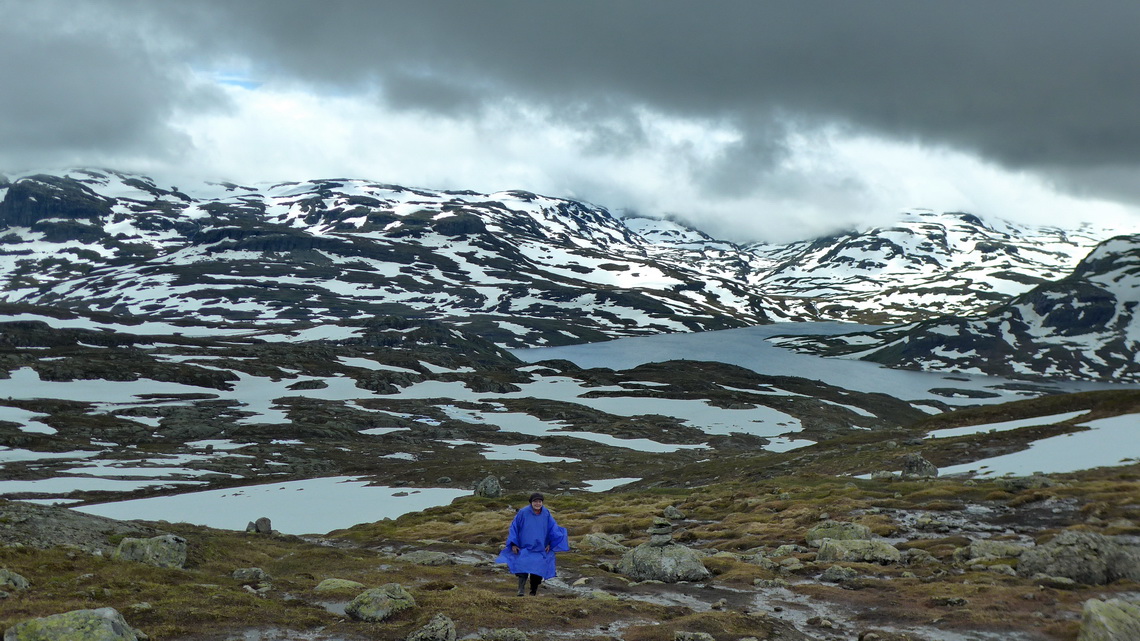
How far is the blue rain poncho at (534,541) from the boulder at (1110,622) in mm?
11702

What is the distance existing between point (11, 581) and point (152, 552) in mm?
6954

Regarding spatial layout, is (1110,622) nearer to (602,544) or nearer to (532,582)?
(532,582)

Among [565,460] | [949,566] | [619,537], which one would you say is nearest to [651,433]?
[565,460]

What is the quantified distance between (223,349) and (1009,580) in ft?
635

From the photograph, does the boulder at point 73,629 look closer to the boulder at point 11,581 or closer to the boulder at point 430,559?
the boulder at point 11,581

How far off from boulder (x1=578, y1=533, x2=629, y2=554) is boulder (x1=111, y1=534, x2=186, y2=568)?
1673 centimetres

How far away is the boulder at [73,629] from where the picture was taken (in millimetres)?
13516

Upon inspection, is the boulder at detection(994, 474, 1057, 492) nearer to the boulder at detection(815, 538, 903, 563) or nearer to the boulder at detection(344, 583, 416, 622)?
the boulder at detection(815, 538, 903, 563)

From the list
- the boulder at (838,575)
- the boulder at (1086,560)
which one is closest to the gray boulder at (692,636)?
the boulder at (838,575)

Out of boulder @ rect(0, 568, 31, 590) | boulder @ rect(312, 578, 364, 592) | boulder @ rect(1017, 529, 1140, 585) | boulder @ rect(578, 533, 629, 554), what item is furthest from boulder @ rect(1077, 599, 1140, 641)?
boulder @ rect(0, 568, 31, 590)

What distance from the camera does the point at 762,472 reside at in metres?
69.8

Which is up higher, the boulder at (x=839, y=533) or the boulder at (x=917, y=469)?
the boulder at (x=917, y=469)

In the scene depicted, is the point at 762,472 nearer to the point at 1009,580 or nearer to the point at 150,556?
the point at 1009,580

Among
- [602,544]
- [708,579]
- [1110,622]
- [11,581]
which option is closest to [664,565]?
[708,579]
